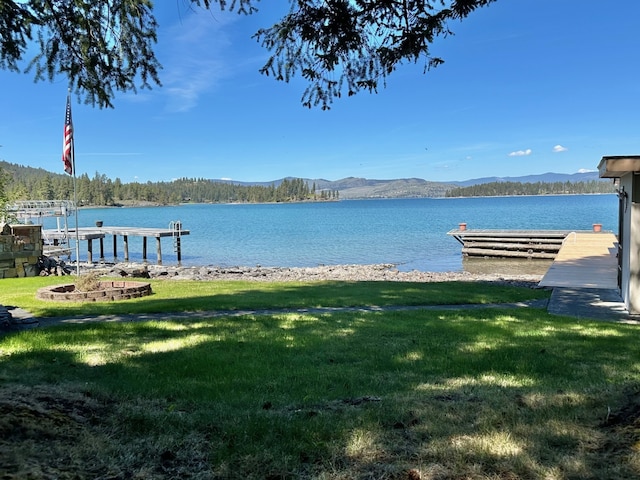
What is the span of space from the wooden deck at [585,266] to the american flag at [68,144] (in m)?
16.1

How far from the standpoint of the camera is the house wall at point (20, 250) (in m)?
17.5

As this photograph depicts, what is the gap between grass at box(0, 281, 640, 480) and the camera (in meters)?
2.61

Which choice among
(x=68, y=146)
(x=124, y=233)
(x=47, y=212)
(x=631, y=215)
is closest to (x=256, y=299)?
(x=631, y=215)

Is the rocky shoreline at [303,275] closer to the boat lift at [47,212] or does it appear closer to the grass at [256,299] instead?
the boat lift at [47,212]

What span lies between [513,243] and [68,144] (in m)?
25.9

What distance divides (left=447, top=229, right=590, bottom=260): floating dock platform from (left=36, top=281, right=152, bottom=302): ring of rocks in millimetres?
24860

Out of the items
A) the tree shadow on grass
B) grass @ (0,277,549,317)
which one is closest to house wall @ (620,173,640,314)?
the tree shadow on grass

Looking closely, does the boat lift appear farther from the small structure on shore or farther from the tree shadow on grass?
the small structure on shore

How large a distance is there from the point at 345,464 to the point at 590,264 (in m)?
17.3

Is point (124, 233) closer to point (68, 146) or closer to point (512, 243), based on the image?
point (68, 146)

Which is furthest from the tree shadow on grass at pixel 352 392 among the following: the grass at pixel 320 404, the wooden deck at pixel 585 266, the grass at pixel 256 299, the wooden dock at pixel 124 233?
the wooden dock at pixel 124 233

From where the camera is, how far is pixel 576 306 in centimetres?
1040

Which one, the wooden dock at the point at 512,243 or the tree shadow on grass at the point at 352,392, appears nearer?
the tree shadow on grass at the point at 352,392

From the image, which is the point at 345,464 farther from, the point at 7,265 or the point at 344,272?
the point at 344,272
